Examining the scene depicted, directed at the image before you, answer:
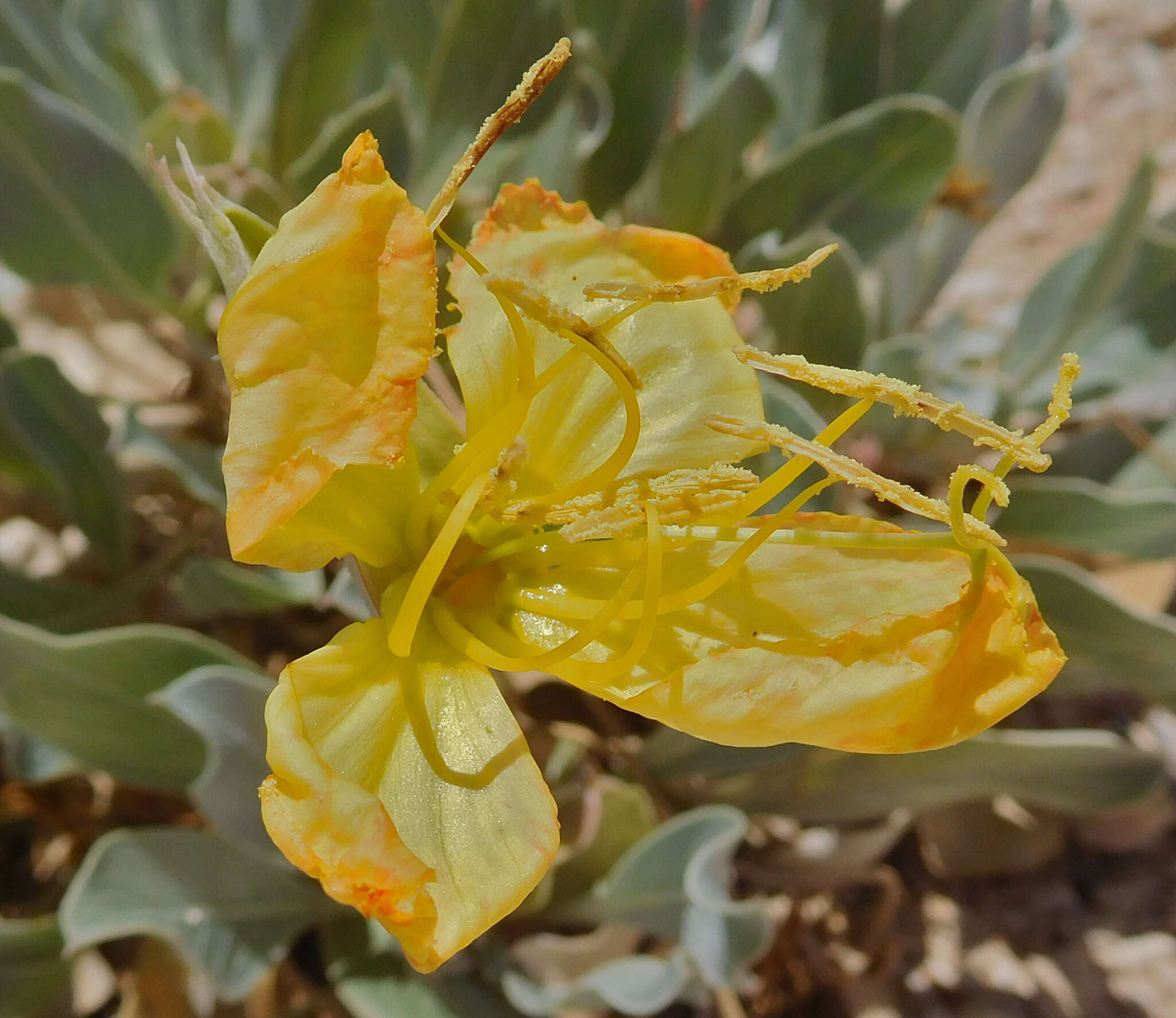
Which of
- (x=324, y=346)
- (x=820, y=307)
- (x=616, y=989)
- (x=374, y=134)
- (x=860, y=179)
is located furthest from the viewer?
(x=860, y=179)

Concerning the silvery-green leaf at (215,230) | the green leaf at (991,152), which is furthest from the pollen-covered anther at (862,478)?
the green leaf at (991,152)

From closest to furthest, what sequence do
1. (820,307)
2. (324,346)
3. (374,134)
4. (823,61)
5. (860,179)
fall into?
(324,346) < (374,134) < (820,307) < (860,179) < (823,61)

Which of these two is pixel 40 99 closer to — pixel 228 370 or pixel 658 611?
pixel 228 370

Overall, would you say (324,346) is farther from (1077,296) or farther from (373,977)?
(1077,296)

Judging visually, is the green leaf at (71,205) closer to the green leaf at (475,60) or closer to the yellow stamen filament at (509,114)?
the green leaf at (475,60)

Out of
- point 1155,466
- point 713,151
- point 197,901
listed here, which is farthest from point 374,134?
point 1155,466

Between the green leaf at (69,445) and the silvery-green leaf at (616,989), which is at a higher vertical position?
the green leaf at (69,445)
